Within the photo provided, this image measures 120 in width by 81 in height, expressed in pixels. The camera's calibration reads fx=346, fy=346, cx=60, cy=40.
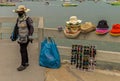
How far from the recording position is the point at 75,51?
919cm

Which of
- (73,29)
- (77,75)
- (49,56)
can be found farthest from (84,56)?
(49,56)

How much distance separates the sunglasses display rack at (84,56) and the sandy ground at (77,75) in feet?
0.48

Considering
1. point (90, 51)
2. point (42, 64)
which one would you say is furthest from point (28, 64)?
point (90, 51)

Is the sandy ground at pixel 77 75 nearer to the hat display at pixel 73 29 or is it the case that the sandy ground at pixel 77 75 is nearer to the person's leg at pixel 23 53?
the person's leg at pixel 23 53

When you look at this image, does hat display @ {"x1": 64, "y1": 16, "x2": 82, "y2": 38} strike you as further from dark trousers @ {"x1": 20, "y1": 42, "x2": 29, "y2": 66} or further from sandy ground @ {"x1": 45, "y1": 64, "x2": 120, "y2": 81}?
dark trousers @ {"x1": 20, "y1": 42, "x2": 29, "y2": 66}

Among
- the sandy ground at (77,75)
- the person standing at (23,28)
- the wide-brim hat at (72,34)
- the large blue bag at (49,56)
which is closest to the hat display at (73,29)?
the wide-brim hat at (72,34)

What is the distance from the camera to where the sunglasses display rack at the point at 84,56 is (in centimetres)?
892

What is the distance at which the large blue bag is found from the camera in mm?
9180

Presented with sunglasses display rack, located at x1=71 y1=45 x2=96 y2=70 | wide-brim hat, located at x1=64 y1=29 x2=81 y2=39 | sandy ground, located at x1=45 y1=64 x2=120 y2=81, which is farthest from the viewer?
wide-brim hat, located at x1=64 y1=29 x2=81 y2=39

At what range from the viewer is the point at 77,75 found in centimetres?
870

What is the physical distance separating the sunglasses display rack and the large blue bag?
1.45ft

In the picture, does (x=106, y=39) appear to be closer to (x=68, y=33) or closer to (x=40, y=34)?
(x=68, y=33)

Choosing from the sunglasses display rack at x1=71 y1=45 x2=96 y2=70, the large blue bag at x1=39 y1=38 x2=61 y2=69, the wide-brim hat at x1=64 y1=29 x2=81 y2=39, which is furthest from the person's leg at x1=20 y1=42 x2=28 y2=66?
the sunglasses display rack at x1=71 y1=45 x2=96 y2=70

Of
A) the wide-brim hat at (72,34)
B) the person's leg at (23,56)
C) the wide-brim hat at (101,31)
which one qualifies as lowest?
the person's leg at (23,56)
